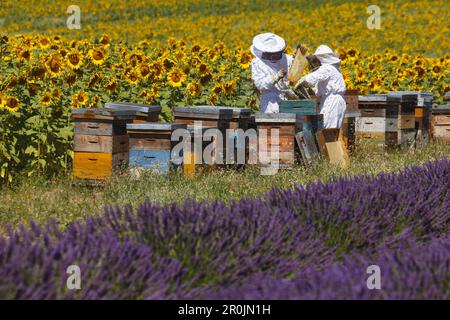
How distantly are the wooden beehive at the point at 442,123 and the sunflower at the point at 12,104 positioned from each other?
21.3 ft

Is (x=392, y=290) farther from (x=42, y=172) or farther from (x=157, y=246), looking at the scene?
(x=42, y=172)

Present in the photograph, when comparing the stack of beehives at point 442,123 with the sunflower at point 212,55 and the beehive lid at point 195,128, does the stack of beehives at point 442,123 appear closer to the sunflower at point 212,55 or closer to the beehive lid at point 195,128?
the sunflower at point 212,55

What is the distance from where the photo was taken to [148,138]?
354 inches

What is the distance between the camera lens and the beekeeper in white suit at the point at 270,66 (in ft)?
34.7

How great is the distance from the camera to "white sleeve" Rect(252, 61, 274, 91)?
1062cm

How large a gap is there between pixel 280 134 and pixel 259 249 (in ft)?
15.8

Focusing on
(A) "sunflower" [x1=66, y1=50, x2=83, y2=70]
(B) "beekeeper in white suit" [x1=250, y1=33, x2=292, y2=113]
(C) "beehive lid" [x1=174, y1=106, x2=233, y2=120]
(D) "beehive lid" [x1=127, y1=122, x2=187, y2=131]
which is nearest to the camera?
(D) "beehive lid" [x1=127, y1=122, x2=187, y2=131]

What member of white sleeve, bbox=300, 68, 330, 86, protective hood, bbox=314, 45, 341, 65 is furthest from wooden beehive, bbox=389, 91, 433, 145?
white sleeve, bbox=300, 68, 330, 86

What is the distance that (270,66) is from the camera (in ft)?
35.1

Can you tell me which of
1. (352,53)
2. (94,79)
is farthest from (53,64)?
(352,53)

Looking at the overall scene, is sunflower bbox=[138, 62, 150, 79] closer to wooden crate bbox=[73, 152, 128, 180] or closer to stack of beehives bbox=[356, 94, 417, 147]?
wooden crate bbox=[73, 152, 128, 180]

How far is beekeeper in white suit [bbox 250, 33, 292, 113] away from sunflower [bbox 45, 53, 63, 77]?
2.24 meters

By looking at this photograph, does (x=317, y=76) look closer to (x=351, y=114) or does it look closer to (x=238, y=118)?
(x=351, y=114)
